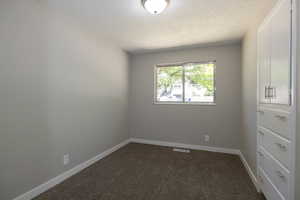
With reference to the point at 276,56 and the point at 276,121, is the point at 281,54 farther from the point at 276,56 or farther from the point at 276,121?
the point at 276,121

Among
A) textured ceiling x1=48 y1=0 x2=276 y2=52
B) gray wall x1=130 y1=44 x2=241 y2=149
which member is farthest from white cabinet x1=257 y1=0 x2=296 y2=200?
gray wall x1=130 y1=44 x2=241 y2=149

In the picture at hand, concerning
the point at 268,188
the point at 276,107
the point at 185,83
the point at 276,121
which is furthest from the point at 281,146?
the point at 185,83

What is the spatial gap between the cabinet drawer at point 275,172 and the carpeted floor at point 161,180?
454 millimetres

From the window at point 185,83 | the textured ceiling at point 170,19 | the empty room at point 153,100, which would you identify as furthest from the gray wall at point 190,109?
the textured ceiling at point 170,19

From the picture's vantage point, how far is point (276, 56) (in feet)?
4.57

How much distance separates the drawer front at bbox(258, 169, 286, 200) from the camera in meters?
1.38

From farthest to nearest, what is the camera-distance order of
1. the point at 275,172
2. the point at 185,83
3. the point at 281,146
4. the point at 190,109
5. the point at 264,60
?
the point at 185,83, the point at 190,109, the point at 264,60, the point at 275,172, the point at 281,146

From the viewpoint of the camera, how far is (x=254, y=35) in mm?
2072

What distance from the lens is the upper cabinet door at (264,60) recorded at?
1.57 meters

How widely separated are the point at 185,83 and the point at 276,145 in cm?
232

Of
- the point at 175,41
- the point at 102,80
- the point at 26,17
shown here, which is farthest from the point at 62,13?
the point at 175,41

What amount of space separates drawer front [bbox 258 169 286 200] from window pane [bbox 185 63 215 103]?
181cm

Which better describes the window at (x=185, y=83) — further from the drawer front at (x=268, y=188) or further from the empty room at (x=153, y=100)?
the drawer front at (x=268, y=188)

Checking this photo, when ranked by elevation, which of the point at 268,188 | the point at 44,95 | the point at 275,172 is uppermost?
the point at 44,95
